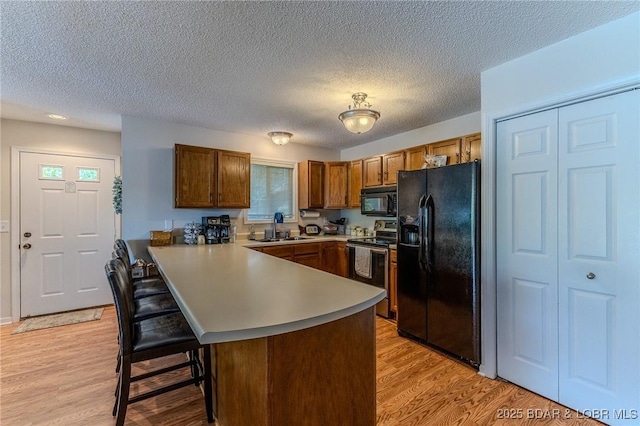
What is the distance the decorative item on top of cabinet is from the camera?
3.60 metres

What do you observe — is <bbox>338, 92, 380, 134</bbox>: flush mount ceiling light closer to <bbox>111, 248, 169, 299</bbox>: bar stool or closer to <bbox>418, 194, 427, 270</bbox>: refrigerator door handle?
<bbox>418, 194, 427, 270</bbox>: refrigerator door handle

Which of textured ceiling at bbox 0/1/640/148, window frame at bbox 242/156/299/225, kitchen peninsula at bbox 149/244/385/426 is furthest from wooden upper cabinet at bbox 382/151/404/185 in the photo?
kitchen peninsula at bbox 149/244/385/426

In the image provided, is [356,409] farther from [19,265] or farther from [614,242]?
[19,265]

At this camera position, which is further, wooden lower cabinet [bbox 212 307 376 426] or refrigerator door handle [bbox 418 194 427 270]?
refrigerator door handle [bbox 418 194 427 270]

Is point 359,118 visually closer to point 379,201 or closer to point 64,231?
point 379,201

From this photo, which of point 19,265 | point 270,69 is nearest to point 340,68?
point 270,69

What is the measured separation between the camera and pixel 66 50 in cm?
206

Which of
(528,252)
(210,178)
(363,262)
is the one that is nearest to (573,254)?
(528,252)

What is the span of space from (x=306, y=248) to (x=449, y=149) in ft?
7.42

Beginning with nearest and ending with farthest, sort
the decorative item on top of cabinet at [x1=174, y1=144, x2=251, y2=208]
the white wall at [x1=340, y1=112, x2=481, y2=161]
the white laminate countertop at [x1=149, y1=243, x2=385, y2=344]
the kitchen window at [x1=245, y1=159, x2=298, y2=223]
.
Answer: the white laminate countertop at [x1=149, y1=243, x2=385, y2=344] → the white wall at [x1=340, y1=112, x2=481, y2=161] → the decorative item on top of cabinet at [x1=174, y1=144, x2=251, y2=208] → the kitchen window at [x1=245, y1=159, x2=298, y2=223]

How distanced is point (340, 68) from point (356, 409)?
227cm

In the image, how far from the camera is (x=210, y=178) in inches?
149

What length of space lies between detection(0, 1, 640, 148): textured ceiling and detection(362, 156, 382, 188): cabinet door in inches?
40.5

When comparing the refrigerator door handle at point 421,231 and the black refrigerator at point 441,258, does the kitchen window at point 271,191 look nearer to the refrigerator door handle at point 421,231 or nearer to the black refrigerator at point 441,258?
the black refrigerator at point 441,258
